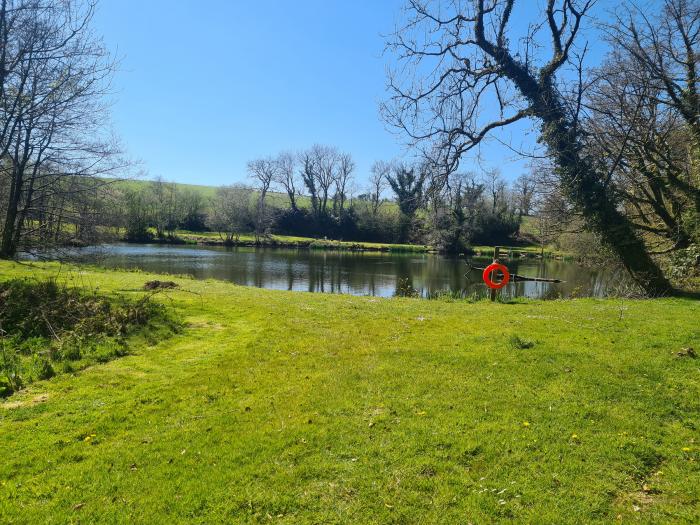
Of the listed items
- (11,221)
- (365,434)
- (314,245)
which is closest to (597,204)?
(365,434)

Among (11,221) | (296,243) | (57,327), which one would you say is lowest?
(57,327)

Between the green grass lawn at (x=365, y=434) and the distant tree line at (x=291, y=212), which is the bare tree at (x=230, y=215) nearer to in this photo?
the distant tree line at (x=291, y=212)

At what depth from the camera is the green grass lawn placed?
3.45 meters

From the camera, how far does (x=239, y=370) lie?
6.58 metres

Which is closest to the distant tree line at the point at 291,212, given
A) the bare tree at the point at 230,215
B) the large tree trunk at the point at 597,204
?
the bare tree at the point at 230,215

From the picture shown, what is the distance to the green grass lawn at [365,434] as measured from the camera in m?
3.45

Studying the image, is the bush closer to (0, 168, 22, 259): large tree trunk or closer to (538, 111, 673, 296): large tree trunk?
(0, 168, 22, 259): large tree trunk

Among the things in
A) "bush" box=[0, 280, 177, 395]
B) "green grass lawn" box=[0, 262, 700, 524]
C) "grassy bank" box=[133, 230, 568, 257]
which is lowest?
"green grass lawn" box=[0, 262, 700, 524]

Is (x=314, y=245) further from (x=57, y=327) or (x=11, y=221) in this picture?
(x=57, y=327)

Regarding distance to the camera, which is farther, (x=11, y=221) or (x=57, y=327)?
(x=11, y=221)

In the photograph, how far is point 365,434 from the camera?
15.0 ft

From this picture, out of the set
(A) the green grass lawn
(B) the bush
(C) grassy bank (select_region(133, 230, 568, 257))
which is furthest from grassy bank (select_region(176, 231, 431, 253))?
(A) the green grass lawn

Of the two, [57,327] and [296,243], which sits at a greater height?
[296,243]

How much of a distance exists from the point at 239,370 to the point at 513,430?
4.11 m
